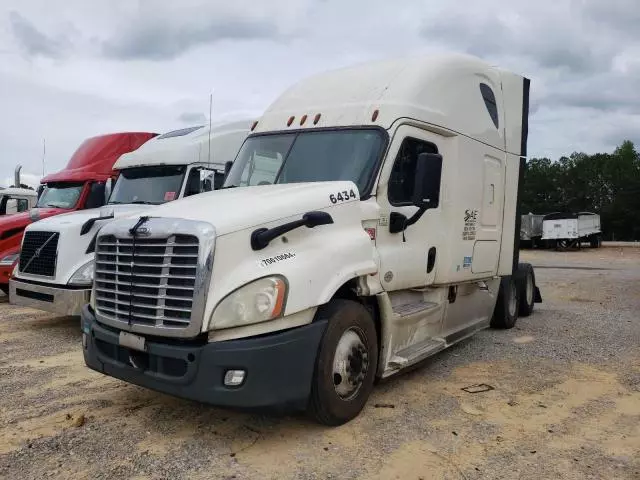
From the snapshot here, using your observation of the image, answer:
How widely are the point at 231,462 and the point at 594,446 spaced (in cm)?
269

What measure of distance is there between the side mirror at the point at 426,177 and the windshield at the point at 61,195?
783cm

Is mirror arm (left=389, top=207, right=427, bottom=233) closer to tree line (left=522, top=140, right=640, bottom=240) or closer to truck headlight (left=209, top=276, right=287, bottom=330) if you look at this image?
truck headlight (left=209, top=276, right=287, bottom=330)

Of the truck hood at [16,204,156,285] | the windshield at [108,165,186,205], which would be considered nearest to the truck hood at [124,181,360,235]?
the truck hood at [16,204,156,285]

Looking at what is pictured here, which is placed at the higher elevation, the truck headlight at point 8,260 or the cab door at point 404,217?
the cab door at point 404,217

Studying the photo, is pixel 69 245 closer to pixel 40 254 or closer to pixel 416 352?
pixel 40 254

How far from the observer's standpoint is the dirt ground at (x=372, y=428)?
389 cm

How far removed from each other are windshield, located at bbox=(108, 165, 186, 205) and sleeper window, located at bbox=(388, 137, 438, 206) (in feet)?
15.4

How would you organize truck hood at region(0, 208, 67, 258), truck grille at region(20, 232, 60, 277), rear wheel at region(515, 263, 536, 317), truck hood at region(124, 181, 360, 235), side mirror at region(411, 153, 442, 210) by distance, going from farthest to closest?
truck hood at region(0, 208, 67, 258) < rear wheel at region(515, 263, 536, 317) < truck grille at region(20, 232, 60, 277) < side mirror at region(411, 153, 442, 210) < truck hood at region(124, 181, 360, 235)

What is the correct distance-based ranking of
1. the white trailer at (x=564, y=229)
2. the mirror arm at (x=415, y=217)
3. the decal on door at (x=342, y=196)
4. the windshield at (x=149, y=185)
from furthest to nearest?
1. the white trailer at (x=564, y=229)
2. the windshield at (x=149, y=185)
3. the mirror arm at (x=415, y=217)
4. the decal on door at (x=342, y=196)

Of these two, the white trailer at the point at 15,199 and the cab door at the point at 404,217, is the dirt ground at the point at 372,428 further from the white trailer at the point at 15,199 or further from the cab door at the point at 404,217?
the white trailer at the point at 15,199

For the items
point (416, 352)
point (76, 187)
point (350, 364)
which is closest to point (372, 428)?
point (350, 364)

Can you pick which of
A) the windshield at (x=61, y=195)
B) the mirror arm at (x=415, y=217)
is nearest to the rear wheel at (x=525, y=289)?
the mirror arm at (x=415, y=217)

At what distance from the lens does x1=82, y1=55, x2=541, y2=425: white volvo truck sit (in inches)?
156

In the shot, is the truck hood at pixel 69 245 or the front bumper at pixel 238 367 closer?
the front bumper at pixel 238 367
